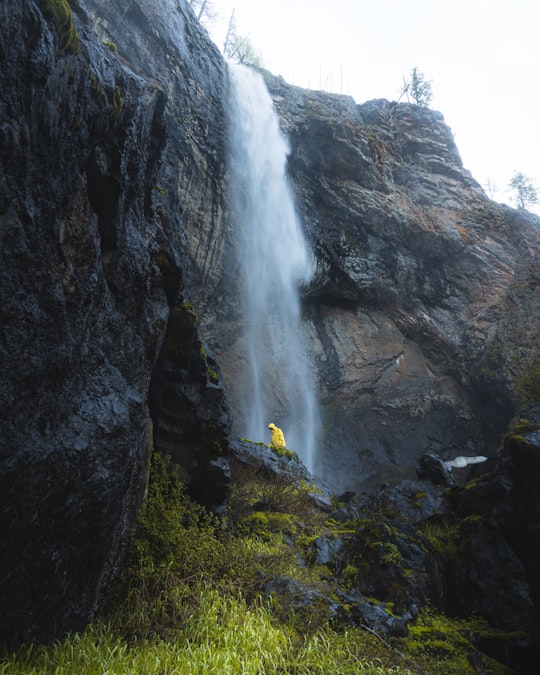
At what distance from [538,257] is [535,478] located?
19.4m

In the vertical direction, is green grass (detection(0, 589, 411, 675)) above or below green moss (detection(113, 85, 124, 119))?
below

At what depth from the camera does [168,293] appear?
8.24 m

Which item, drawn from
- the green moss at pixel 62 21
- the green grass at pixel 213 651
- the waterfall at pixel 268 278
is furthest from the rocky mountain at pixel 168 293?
the waterfall at pixel 268 278

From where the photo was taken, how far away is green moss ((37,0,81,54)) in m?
3.79

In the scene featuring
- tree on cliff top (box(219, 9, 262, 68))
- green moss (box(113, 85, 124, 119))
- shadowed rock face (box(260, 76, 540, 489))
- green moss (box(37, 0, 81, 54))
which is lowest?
shadowed rock face (box(260, 76, 540, 489))

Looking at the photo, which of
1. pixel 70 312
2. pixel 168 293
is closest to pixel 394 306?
pixel 168 293

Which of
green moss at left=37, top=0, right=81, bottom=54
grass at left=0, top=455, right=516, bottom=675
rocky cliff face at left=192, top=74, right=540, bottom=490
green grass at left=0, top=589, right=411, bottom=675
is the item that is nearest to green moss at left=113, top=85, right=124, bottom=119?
green moss at left=37, top=0, right=81, bottom=54

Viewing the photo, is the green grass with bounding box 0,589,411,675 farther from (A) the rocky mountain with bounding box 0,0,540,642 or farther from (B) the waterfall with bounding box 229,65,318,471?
(B) the waterfall with bounding box 229,65,318,471

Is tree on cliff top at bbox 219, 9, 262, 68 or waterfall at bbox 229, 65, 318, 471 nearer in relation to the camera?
waterfall at bbox 229, 65, 318, 471

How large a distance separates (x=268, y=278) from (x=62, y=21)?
16240mm

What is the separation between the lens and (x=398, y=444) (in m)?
20.6

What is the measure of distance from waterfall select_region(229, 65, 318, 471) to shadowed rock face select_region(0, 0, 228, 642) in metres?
12.4

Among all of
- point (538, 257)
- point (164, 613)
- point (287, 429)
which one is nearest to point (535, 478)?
point (164, 613)

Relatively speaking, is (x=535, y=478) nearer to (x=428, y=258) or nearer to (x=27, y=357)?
(x=27, y=357)
